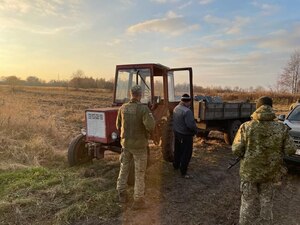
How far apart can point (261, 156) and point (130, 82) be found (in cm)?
428

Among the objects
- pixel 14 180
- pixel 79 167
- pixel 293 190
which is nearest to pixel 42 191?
pixel 14 180

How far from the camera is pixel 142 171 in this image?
5.19 metres

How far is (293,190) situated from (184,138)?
8.03 ft

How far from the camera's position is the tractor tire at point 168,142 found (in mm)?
7719

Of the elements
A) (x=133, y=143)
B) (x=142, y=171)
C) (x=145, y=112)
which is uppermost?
(x=145, y=112)

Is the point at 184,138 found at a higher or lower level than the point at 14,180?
higher

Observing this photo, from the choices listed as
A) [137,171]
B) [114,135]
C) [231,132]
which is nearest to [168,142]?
[114,135]

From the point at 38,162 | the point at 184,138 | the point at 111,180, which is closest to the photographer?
the point at 111,180

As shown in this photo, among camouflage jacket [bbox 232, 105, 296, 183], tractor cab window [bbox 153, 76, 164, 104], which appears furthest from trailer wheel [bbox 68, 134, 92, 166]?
camouflage jacket [bbox 232, 105, 296, 183]

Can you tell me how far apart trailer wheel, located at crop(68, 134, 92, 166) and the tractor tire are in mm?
1866

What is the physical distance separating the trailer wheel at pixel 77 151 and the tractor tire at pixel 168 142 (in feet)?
6.12

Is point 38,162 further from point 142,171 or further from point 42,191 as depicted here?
point 142,171

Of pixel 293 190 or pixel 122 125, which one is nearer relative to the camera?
pixel 122 125

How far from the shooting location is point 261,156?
4.04 metres
